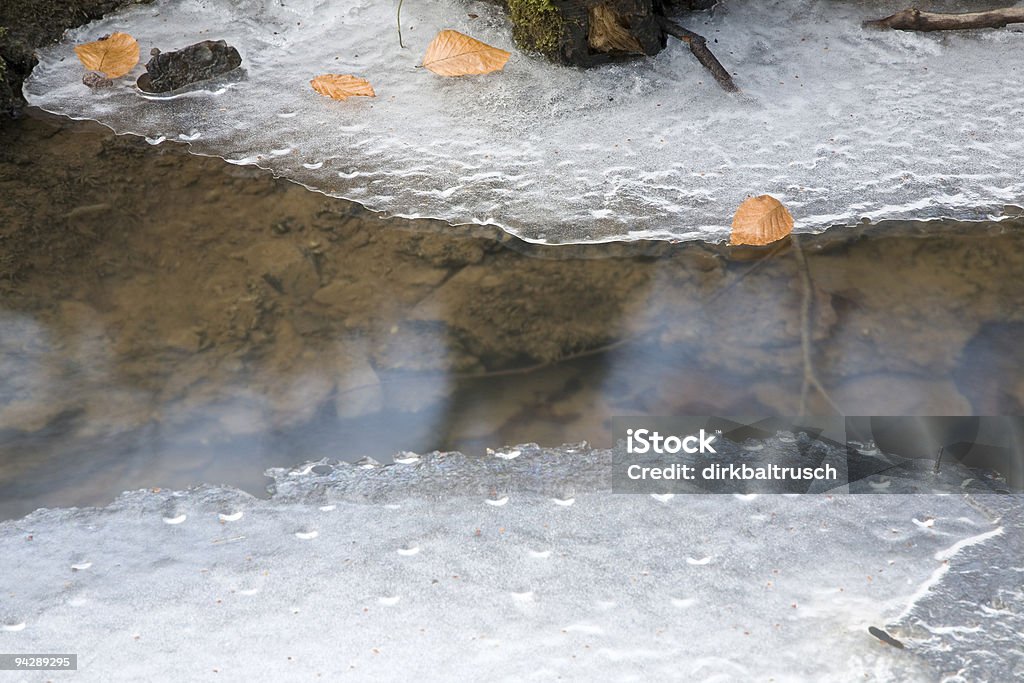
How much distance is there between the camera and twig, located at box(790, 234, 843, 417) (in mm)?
2006

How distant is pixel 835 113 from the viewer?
2.78 metres

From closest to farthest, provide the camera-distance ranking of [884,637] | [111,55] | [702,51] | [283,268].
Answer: [884,637], [283,268], [702,51], [111,55]

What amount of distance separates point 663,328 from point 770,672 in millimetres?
916

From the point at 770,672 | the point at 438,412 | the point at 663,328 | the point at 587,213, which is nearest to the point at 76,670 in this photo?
the point at 438,412

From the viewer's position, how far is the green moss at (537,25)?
9.45 ft

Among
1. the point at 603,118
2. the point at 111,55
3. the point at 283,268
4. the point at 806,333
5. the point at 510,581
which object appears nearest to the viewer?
the point at 510,581

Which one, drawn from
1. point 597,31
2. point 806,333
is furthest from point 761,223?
point 597,31

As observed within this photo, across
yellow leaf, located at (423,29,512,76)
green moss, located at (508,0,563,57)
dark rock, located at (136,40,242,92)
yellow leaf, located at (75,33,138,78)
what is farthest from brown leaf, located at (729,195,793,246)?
yellow leaf, located at (75,33,138,78)

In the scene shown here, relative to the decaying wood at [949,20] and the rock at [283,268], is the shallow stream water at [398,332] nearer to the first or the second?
the rock at [283,268]

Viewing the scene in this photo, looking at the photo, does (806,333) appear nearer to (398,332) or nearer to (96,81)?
(398,332)

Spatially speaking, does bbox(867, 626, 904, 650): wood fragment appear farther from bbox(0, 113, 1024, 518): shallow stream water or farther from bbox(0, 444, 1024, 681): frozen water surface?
bbox(0, 113, 1024, 518): shallow stream water

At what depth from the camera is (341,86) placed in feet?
9.60

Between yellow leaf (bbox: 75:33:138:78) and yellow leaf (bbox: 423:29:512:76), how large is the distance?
1016 mm

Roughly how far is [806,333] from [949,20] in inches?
63.2
